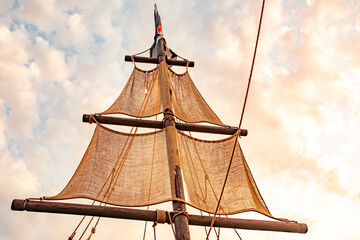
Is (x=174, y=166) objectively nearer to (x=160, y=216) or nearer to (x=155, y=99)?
(x=160, y=216)

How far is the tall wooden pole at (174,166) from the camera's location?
174 inches

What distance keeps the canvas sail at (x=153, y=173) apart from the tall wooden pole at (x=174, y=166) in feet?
0.47

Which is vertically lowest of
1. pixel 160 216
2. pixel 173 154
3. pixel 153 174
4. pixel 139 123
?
pixel 160 216

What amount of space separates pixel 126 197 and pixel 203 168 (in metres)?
1.90

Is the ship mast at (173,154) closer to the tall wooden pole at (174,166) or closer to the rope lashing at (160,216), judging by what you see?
the tall wooden pole at (174,166)

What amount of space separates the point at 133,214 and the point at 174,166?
1.11 m

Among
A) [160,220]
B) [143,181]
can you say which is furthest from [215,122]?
[160,220]

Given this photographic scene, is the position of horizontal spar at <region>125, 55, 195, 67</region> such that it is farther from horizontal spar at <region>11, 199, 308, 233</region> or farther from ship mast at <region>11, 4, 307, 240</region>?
horizontal spar at <region>11, 199, 308, 233</region>

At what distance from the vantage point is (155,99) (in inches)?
331

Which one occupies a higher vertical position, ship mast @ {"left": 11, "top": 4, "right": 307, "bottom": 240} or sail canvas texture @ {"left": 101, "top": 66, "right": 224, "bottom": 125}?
sail canvas texture @ {"left": 101, "top": 66, "right": 224, "bottom": 125}

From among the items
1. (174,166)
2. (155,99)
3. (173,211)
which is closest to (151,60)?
(155,99)

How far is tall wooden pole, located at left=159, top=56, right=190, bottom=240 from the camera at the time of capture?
4418 millimetres

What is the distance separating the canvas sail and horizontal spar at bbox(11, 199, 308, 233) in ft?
1.27

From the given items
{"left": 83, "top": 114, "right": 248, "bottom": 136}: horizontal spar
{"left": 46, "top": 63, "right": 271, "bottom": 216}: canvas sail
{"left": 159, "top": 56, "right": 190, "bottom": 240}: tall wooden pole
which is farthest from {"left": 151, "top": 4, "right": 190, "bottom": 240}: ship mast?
{"left": 83, "top": 114, "right": 248, "bottom": 136}: horizontal spar
